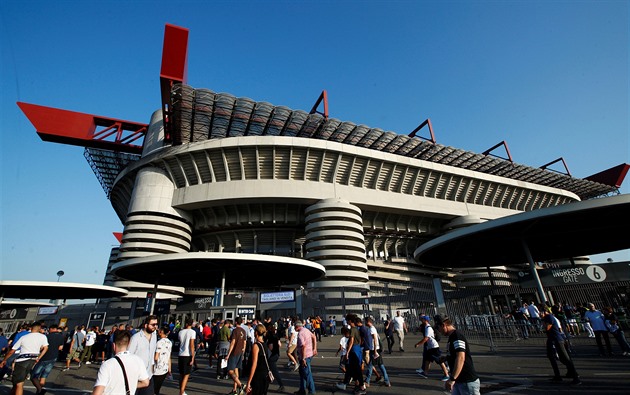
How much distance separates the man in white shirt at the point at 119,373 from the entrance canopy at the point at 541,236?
19.3 m

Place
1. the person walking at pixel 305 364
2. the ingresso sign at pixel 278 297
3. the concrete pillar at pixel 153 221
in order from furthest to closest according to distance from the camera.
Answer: the concrete pillar at pixel 153 221 → the ingresso sign at pixel 278 297 → the person walking at pixel 305 364

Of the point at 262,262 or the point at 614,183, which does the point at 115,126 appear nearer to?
the point at 262,262

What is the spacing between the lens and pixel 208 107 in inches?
1332

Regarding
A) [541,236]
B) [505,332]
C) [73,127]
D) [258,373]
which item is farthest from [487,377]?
[73,127]

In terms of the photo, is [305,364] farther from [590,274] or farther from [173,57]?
[173,57]

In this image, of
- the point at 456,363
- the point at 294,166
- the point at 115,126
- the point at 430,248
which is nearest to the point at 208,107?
the point at 294,166

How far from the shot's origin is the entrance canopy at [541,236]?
18.3 m

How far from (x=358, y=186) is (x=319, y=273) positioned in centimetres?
1687

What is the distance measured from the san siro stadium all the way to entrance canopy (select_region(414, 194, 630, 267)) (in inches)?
147

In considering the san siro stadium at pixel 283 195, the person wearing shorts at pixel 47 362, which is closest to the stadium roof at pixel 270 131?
the san siro stadium at pixel 283 195

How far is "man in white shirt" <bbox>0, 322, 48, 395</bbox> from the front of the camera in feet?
20.8

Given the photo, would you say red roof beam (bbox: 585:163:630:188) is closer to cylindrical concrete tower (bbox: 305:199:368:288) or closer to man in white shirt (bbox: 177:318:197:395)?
cylindrical concrete tower (bbox: 305:199:368:288)

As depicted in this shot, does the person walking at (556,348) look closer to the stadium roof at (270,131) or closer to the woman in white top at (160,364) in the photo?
the woman in white top at (160,364)

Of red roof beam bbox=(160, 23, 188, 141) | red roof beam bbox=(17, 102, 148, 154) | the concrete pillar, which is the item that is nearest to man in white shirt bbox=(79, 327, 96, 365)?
the concrete pillar
